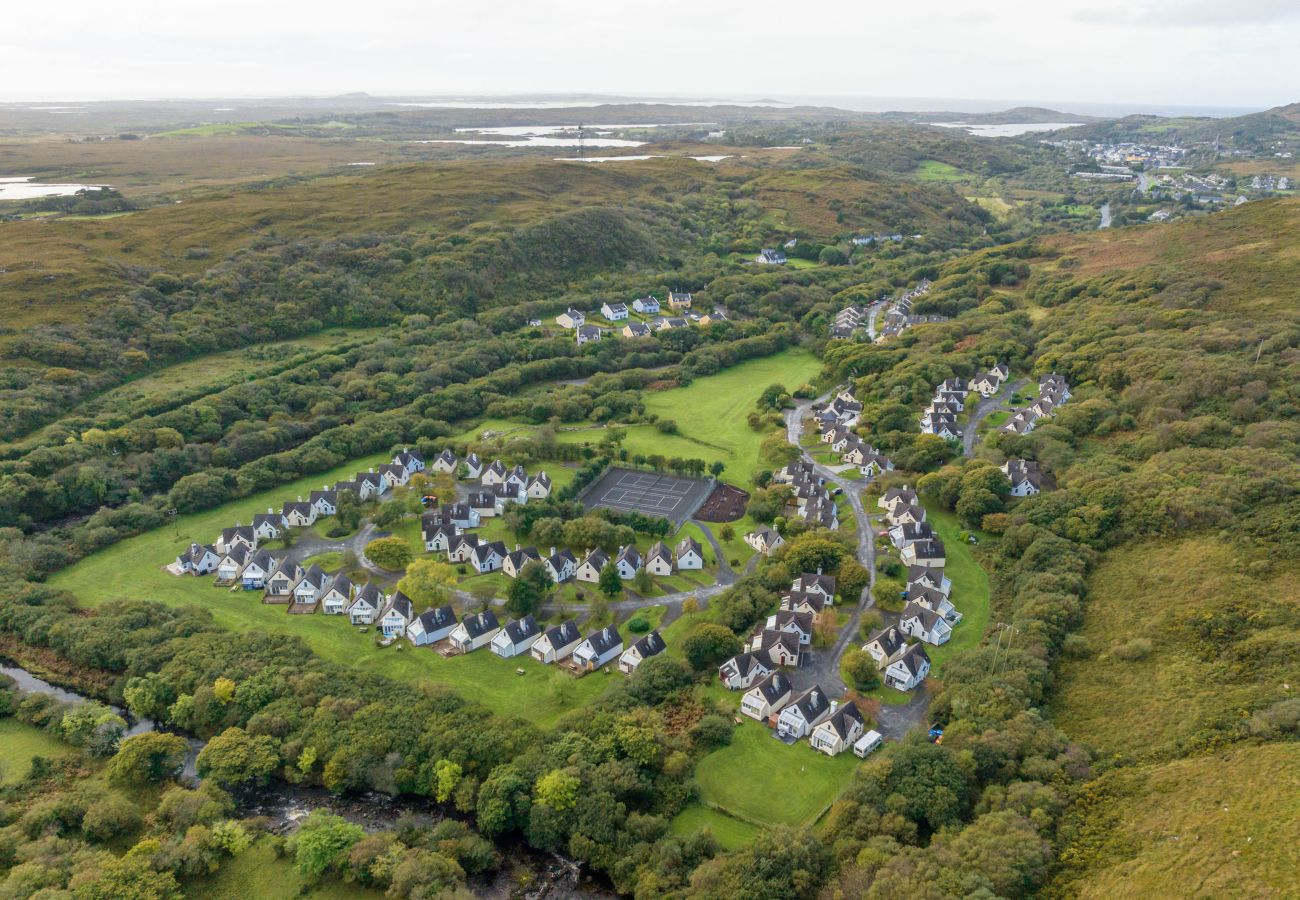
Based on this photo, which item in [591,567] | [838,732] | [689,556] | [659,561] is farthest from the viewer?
[689,556]

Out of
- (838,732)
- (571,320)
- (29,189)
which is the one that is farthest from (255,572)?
(29,189)

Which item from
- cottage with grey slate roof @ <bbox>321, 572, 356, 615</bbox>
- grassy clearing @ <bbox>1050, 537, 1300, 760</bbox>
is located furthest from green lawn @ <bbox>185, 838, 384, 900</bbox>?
grassy clearing @ <bbox>1050, 537, 1300, 760</bbox>

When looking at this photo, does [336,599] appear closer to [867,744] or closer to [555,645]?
[555,645]

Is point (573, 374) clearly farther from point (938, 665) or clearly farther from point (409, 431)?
point (938, 665)

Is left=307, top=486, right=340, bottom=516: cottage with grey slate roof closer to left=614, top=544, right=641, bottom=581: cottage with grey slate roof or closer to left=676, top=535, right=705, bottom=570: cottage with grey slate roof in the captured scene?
left=614, top=544, right=641, bottom=581: cottage with grey slate roof

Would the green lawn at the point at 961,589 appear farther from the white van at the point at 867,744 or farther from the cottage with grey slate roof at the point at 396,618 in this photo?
the cottage with grey slate roof at the point at 396,618

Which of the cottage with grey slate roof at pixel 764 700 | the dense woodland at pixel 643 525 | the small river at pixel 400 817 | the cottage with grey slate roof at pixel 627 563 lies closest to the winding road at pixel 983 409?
the dense woodland at pixel 643 525

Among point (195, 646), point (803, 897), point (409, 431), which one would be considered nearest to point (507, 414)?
point (409, 431)
